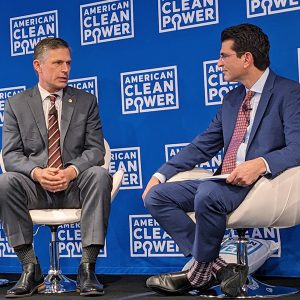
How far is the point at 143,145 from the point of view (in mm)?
4777

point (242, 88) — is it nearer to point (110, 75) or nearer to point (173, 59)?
point (173, 59)

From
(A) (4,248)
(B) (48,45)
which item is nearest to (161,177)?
(B) (48,45)

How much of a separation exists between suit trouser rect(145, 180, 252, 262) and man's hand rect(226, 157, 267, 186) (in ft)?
0.25

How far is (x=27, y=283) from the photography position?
369 centimetres

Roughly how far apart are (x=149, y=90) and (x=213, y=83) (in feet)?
1.63

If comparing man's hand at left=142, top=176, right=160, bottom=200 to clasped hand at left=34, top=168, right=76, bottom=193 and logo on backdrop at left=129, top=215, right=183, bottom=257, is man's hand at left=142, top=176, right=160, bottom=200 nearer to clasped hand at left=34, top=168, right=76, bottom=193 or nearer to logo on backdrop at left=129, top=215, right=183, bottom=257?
clasped hand at left=34, top=168, right=76, bottom=193

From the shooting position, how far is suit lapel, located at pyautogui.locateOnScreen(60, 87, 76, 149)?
411 cm

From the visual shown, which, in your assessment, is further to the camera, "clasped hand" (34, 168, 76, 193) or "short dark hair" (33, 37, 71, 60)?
"short dark hair" (33, 37, 71, 60)

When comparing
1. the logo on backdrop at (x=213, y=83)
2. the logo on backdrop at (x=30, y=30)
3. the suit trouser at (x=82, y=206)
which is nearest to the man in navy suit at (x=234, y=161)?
the suit trouser at (x=82, y=206)

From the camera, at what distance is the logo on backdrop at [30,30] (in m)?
5.18

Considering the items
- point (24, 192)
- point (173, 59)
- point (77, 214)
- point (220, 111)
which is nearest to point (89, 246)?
point (77, 214)

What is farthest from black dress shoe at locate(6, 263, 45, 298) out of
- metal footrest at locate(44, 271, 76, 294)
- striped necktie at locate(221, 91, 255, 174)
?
striped necktie at locate(221, 91, 255, 174)

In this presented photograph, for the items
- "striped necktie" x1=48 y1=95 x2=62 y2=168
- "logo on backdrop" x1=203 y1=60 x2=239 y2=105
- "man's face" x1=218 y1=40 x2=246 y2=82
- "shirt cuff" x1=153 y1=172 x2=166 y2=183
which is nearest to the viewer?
"man's face" x1=218 y1=40 x2=246 y2=82

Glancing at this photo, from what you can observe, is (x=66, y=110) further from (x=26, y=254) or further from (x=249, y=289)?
(x=249, y=289)
